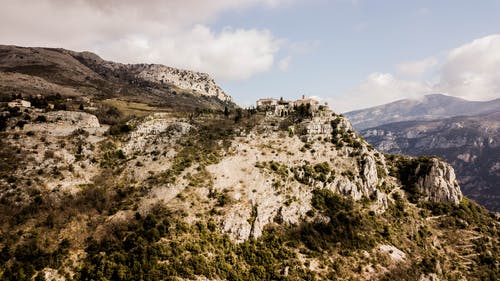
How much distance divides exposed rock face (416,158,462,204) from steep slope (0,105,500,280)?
0.49 metres

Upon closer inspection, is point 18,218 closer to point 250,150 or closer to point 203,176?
point 203,176

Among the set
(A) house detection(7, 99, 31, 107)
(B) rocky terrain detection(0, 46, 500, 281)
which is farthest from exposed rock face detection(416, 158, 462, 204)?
(A) house detection(7, 99, 31, 107)

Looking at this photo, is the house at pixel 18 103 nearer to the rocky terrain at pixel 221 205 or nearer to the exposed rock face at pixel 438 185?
the rocky terrain at pixel 221 205

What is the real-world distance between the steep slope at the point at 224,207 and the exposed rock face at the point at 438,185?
1.61 ft

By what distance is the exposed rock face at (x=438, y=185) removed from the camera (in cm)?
11250

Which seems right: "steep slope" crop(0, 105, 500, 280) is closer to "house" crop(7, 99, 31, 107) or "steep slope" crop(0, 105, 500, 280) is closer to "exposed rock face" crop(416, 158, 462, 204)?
"exposed rock face" crop(416, 158, 462, 204)

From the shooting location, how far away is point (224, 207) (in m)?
80.1

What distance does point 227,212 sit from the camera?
257ft

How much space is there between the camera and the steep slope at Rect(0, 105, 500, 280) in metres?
64.0

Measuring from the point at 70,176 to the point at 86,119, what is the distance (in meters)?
31.3

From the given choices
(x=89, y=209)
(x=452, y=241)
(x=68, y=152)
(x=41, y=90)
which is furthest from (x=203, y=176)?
(x=41, y=90)

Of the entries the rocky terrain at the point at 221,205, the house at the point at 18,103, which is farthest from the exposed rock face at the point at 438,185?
the house at the point at 18,103

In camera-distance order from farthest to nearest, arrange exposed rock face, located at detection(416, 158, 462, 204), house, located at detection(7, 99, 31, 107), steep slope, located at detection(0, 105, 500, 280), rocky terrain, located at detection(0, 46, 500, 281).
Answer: house, located at detection(7, 99, 31, 107) → exposed rock face, located at detection(416, 158, 462, 204) → rocky terrain, located at detection(0, 46, 500, 281) → steep slope, located at detection(0, 105, 500, 280)

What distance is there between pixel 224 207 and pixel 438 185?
80.3 m
